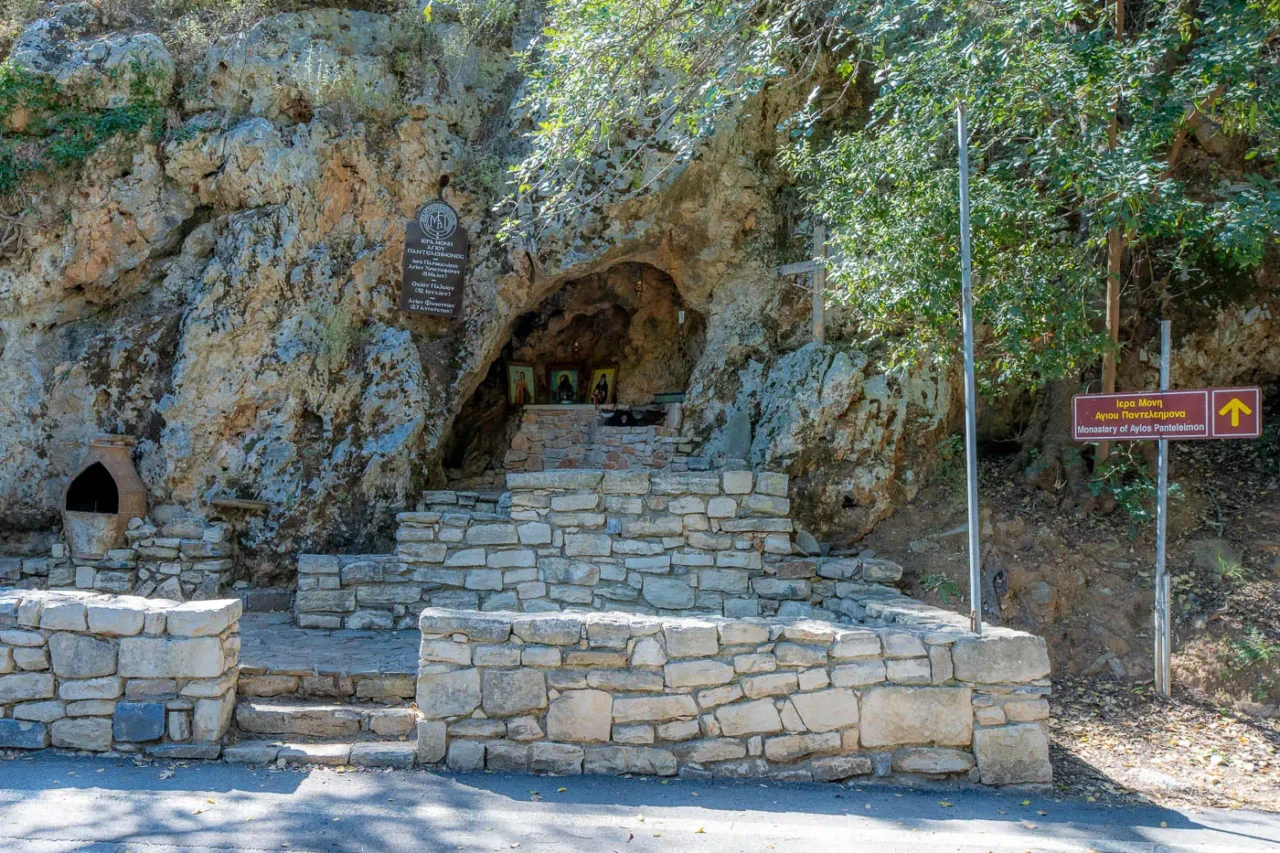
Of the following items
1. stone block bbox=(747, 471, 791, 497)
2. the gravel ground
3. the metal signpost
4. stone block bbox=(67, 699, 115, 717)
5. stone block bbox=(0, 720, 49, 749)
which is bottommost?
the gravel ground

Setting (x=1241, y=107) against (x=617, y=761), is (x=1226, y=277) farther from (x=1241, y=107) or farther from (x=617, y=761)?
(x=617, y=761)

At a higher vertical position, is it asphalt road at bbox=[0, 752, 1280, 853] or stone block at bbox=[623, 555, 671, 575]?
stone block at bbox=[623, 555, 671, 575]

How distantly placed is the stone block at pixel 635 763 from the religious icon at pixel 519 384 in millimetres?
7281

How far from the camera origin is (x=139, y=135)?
8.64m

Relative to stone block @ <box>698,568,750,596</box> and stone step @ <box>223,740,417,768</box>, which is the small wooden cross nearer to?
stone block @ <box>698,568,750,596</box>

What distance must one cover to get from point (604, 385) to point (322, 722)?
7303 millimetres

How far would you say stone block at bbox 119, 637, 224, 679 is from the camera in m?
4.45

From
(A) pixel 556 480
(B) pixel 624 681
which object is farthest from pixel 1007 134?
(B) pixel 624 681

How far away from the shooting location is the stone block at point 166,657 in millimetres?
4453

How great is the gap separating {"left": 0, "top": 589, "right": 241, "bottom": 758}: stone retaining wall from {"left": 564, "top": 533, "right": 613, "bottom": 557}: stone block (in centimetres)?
329

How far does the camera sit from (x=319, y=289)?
338 inches

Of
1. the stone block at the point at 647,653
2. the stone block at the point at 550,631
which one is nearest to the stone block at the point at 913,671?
the stone block at the point at 647,653

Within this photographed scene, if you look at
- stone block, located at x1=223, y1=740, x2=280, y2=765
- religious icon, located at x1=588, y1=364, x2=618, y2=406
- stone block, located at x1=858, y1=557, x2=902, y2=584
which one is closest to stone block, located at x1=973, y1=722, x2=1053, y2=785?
stone block, located at x1=858, y1=557, x2=902, y2=584

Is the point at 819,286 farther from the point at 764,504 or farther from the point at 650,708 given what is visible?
the point at 650,708
